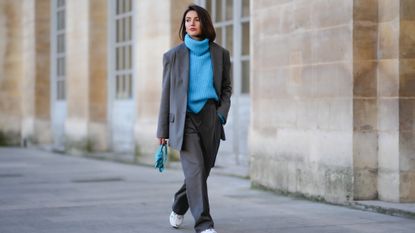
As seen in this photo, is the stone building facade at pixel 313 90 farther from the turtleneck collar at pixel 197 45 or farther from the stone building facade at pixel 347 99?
the turtleneck collar at pixel 197 45

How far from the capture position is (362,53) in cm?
866

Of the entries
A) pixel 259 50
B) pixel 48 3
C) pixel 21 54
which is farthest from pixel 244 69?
pixel 21 54

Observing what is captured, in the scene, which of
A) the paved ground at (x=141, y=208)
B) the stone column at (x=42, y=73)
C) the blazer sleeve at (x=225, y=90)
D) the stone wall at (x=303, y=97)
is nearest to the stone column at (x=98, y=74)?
the stone column at (x=42, y=73)

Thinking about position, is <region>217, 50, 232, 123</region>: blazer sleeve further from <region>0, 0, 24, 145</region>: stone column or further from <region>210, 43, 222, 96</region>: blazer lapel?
<region>0, 0, 24, 145</region>: stone column

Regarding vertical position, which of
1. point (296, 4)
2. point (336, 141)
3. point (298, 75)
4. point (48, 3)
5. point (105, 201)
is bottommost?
point (105, 201)

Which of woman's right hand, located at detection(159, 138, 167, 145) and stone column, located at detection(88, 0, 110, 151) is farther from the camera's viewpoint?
stone column, located at detection(88, 0, 110, 151)

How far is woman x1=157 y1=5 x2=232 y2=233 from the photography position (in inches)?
268

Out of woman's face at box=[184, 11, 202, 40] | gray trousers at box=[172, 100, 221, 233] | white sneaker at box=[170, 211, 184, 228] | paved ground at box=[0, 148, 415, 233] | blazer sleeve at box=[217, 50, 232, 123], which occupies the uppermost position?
woman's face at box=[184, 11, 202, 40]

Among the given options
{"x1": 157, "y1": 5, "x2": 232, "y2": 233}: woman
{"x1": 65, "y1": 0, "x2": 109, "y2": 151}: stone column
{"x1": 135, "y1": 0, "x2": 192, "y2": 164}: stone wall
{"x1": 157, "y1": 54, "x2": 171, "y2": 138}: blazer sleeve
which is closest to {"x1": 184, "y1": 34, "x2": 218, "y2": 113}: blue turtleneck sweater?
{"x1": 157, "y1": 5, "x2": 232, "y2": 233}: woman

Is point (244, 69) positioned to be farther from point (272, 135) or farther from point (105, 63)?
point (105, 63)

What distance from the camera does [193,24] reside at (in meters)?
6.85

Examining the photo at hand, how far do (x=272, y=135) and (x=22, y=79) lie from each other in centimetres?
1270

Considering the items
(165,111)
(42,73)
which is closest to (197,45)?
(165,111)

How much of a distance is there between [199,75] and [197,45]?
235mm
